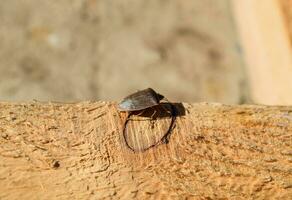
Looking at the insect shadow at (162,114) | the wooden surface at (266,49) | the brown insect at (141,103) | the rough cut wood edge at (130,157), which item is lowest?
the rough cut wood edge at (130,157)

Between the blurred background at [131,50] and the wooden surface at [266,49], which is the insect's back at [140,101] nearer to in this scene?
the wooden surface at [266,49]

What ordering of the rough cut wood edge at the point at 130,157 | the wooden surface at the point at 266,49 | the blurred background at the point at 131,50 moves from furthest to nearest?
the blurred background at the point at 131,50
the wooden surface at the point at 266,49
the rough cut wood edge at the point at 130,157

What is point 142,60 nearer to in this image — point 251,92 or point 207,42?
point 207,42

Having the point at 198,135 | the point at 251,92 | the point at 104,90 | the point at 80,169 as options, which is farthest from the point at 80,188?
the point at 251,92

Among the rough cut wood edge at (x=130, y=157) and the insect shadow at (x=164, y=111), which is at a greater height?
the insect shadow at (x=164, y=111)

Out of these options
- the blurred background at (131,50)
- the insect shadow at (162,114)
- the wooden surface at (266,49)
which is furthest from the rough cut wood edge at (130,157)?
the blurred background at (131,50)

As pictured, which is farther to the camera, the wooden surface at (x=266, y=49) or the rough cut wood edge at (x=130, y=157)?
the wooden surface at (x=266, y=49)

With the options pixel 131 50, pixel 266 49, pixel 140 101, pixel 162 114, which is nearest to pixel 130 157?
pixel 162 114
